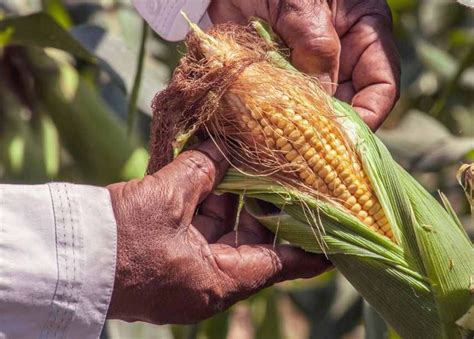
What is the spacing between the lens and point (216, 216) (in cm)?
138

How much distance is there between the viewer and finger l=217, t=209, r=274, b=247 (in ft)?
4.43

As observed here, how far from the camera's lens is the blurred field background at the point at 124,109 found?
6.66 ft

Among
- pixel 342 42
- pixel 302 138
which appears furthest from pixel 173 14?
pixel 302 138

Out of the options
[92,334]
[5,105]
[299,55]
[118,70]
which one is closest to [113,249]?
[92,334]

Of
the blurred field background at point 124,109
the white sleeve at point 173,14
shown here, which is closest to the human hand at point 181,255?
the white sleeve at point 173,14

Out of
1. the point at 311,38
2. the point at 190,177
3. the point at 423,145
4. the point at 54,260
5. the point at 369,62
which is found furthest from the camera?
the point at 423,145

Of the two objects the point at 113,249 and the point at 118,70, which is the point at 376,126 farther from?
the point at 118,70

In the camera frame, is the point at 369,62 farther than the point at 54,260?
Yes

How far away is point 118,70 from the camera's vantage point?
2.08 m

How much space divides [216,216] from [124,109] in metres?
1.06

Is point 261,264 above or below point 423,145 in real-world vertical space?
above

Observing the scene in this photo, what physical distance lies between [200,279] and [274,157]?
0.59 feet

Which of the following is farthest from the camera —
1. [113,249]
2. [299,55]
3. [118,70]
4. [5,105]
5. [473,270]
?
[5,105]

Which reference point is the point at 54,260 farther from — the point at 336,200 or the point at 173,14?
the point at 173,14
